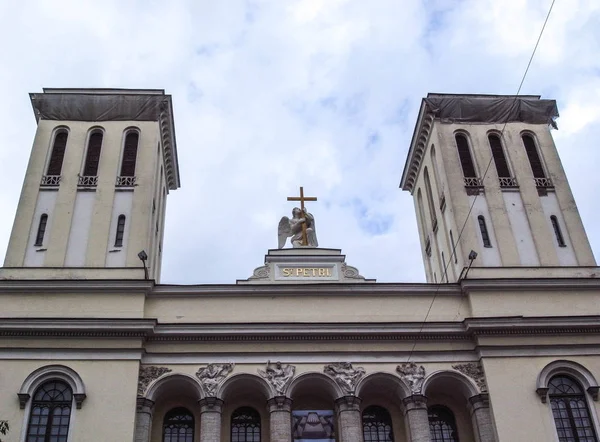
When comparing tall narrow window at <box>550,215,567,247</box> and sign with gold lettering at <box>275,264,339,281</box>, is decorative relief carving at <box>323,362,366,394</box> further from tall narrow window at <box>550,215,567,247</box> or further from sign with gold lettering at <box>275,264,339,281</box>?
tall narrow window at <box>550,215,567,247</box>

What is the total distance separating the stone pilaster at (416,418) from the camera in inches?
889

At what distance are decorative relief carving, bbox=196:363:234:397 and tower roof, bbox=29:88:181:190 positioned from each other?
36.9 ft

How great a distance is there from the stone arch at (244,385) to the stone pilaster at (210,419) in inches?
11.4

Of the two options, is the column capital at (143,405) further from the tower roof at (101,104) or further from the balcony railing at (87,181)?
the tower roof at (101,104)

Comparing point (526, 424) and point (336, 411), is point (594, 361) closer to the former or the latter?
point (526, 424)

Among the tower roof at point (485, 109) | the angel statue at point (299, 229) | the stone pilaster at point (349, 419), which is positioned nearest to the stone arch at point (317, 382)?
the stone pilaster at point (349, 419)

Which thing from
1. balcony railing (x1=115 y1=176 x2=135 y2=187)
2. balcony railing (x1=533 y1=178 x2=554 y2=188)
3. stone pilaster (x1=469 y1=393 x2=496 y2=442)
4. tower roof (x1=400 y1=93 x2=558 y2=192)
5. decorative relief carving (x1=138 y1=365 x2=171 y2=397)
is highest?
tower roof (x1=400 y1=93 x2=558 y2=192)

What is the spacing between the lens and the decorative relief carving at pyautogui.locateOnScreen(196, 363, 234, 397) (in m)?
23.0

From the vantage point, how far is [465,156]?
1174 inches

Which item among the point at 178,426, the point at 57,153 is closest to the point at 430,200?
the point at 178,426

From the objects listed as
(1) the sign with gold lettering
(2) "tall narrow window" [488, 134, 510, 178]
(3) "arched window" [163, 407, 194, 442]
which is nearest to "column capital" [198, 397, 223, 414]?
(3) "arched window" [163, 407, 194, 442]

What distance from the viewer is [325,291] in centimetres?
2519

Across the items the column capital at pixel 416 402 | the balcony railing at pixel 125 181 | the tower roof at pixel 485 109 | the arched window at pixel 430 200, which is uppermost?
the tower roof at pixel 485 109

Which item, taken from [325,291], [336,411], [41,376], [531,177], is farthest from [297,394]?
[531,177]
